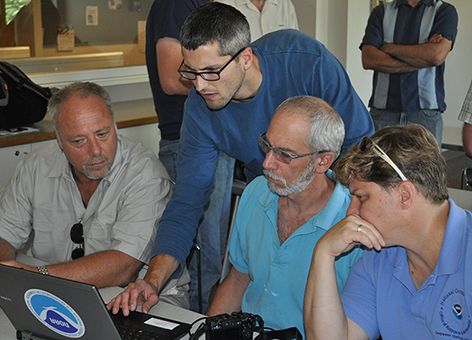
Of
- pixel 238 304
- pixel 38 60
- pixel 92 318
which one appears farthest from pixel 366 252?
Result: pixel 38 60

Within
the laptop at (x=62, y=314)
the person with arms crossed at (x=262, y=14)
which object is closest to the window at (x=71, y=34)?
the person with arms crossed at (x=262, y=14)

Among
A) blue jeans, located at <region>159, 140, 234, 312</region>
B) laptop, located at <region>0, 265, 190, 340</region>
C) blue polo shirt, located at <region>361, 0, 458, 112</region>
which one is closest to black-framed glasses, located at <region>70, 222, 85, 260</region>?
blue jeans, located at <region>159, 140, 234, 312</region>

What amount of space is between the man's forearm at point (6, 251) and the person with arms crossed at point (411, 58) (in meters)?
2.48

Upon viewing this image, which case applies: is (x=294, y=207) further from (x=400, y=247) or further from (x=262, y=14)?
(x=262, y=14)

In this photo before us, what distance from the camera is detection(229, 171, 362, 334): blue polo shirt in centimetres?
212

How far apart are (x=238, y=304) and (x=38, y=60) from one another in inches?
113

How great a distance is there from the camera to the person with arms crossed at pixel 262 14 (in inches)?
160

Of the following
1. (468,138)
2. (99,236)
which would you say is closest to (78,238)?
(99,236)

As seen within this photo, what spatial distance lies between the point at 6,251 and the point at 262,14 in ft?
6.74

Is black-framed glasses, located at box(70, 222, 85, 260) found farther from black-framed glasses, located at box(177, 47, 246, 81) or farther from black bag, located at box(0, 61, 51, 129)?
black bag, located at box(0, 61, 51, 129)

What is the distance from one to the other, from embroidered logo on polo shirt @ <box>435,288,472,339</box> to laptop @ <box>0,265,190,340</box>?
63cm

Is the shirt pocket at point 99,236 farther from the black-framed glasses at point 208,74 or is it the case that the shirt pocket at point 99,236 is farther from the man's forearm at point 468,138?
the man's forearm at point 468,138

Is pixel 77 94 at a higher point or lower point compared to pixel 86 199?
higher

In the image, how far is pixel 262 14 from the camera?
13.4ft
